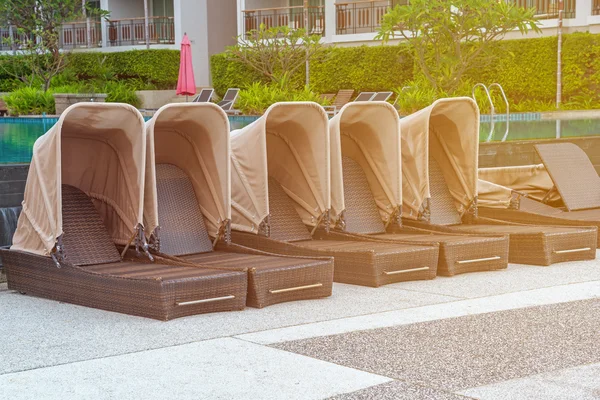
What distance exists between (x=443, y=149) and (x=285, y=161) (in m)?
1.68

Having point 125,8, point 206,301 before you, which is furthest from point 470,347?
point 125,8

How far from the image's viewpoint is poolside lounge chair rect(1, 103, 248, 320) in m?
6.68

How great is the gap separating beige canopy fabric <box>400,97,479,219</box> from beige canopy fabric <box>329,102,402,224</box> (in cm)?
31

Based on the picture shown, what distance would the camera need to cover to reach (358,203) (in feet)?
30.3

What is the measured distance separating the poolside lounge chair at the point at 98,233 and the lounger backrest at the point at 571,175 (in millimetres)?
4695

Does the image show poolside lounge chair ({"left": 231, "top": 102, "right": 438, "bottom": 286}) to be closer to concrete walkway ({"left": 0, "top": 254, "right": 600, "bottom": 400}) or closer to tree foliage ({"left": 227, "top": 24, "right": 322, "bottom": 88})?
concrete walkway ({"left": 0, "top": 254, "right": 600, "bottom": 400})

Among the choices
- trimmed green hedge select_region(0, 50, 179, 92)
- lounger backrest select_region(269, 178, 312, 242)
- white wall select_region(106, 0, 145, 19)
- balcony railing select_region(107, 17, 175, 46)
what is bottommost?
lounger backrest select_region(269, 178, 312, 242)

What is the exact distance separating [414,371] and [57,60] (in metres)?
29.4

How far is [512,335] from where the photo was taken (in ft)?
19.9

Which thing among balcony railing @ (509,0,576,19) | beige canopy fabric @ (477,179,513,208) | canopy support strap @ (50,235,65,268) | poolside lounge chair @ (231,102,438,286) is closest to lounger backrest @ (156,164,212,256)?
poolside lounge chair @ (231,102,438,286)

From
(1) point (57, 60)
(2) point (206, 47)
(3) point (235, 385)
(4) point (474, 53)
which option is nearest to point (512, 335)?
(3) point (235, 385)

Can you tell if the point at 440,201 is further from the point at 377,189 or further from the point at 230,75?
the point at 230,75

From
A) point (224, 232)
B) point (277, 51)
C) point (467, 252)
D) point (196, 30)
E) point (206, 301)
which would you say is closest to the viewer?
point (206, 301)

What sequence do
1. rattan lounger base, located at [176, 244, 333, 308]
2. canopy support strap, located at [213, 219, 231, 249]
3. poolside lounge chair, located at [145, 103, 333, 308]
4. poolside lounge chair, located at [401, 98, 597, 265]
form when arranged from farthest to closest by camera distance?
poolside lounge chair, located at [401, 98, 597, 265] → canopy support strap, located at [213, 219, 231, 249] → poolside lounge chair, located at [145, 103, 333, 308] → rattan lounger base, located at [176, 244, 333, 308]
